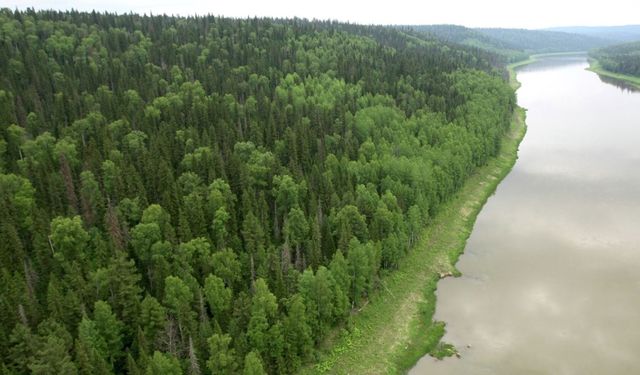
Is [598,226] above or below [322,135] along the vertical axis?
below

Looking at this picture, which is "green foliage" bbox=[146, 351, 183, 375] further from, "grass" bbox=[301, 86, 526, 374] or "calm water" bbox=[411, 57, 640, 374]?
"calm water" bbox=[411, 57, 640, 374]

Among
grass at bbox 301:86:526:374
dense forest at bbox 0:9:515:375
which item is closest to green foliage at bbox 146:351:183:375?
dense forest at bbox 0:9:515:375

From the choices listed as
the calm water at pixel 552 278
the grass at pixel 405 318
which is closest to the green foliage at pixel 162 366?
the grass at pixel 405 318

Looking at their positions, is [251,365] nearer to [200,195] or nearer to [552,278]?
[200,195]

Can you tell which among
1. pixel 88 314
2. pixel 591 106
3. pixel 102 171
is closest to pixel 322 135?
pixel 102 171

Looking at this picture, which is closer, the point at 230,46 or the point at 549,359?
the point at 549,359

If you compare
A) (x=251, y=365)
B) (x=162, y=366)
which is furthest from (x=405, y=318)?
(x=162, y=366)

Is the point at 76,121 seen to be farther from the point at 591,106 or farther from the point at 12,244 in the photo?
the point at 591,106
